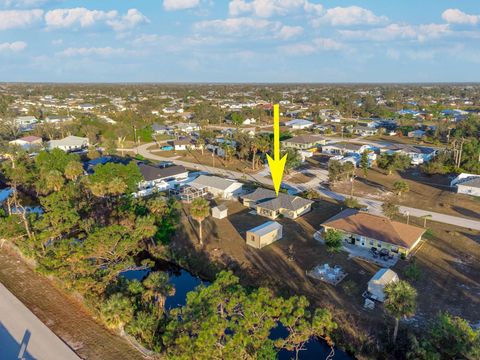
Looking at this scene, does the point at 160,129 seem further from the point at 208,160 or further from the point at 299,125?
the point at 299,125

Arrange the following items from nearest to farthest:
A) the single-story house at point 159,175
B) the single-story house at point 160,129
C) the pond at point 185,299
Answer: the pond at point 185,299 < the single-story house at point 159,175 < the single-story house at point 160,129

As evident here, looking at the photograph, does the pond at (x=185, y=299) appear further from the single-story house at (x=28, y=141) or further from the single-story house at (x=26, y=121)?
the single-story house at (x=26, y=121)

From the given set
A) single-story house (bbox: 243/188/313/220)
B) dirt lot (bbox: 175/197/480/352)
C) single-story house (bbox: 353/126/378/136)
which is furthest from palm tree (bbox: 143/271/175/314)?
single-story house (bbox: 353/126/378/136)

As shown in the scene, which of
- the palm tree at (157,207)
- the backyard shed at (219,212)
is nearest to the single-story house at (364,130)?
the backyard shed at (219,212)

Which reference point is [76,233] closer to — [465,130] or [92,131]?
[92,131]

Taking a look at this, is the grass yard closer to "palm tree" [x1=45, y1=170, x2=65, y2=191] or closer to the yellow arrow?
the yellow arrow

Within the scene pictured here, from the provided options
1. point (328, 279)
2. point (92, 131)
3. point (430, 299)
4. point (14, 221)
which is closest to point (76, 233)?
point (14, 221)

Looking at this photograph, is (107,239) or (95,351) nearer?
(95,351)
